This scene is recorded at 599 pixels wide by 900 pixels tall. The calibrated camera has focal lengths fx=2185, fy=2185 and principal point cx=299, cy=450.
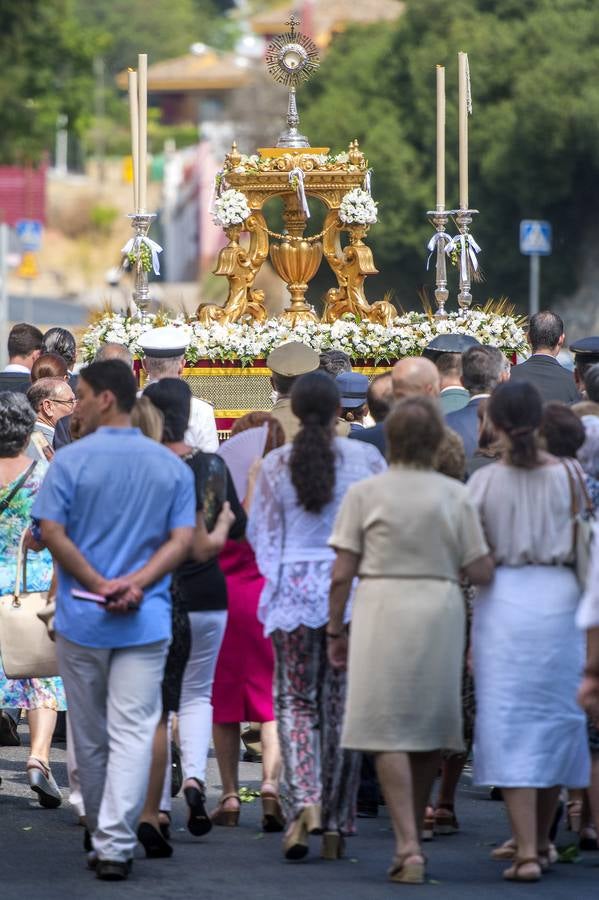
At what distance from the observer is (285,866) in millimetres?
8133

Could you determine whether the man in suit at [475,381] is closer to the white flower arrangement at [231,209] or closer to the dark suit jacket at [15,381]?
the dark suit jacket at [15,381]

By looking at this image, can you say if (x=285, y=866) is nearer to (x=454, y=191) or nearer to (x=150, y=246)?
(x=150, y=246)

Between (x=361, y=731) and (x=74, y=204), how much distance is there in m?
93.1

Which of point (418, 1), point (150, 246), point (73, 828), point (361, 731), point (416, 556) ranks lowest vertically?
point (73, 828)

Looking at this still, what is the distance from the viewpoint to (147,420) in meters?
8.32

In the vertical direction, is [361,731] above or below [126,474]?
below

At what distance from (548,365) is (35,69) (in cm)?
4135

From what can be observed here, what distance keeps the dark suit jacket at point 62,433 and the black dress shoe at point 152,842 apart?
311cm

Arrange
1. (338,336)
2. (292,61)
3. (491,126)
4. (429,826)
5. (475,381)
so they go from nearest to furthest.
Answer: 1. (429,826)
2. (475,381)
3. (338,336)
4. (292,61)
5. (491,126)

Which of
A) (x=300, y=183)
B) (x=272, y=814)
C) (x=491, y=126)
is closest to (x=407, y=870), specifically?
(x=272, y=814)

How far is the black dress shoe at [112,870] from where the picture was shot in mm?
7805

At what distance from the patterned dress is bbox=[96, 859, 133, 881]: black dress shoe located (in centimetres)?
179

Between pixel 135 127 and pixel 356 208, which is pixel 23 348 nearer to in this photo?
pixel 135 127

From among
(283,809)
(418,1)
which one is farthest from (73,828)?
(418,1)
